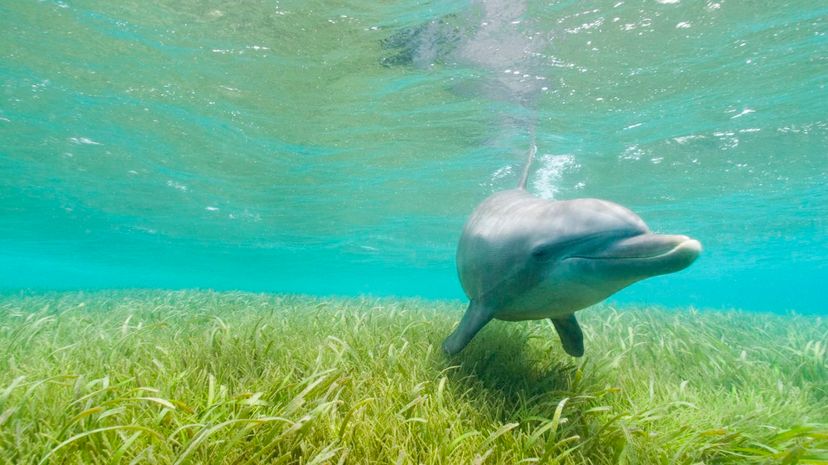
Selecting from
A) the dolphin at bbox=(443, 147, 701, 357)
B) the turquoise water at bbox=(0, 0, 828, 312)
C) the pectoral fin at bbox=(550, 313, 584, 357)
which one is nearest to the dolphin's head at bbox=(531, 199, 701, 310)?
the dolphin at bbox=(443, 147, 701, 357)

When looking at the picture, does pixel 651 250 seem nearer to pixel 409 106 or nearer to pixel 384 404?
pixel 384 404

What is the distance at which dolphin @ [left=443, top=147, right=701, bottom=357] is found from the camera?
2322 mm

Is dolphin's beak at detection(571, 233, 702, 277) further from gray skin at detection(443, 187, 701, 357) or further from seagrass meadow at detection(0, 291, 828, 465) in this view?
seagrass meadow at detection(0, 291, 828, 465)

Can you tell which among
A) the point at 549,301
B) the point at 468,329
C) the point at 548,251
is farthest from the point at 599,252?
the point at 468,329

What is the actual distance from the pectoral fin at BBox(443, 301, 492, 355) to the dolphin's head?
27.0 inches

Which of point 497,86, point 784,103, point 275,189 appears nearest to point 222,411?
→ point 497,86

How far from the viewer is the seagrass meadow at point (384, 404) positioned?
1.93m

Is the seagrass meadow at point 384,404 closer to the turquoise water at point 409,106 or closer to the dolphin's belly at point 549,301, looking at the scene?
the dolphin's belly at point 549,301

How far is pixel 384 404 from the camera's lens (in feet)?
8.04

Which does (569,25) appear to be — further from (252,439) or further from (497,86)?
(252,439)

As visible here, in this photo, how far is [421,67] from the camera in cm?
1041

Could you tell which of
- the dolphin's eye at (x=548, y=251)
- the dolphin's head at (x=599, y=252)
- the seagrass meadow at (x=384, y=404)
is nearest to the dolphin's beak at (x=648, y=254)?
the dolphin's head at (x=599, y=252)

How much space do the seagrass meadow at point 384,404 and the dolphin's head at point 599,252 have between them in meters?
0.71

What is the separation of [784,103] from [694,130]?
2.29 meters
